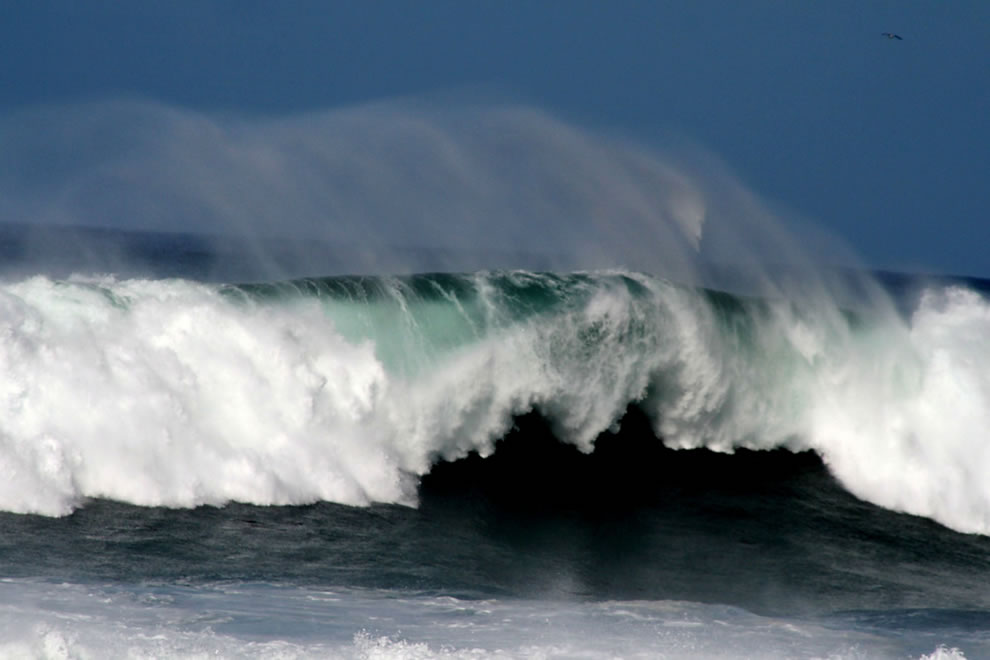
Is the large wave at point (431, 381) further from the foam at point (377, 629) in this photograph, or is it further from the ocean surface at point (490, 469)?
the foam at point (377, 629)

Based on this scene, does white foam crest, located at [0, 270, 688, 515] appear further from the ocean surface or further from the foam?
the foam

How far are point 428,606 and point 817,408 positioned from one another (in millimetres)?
9897

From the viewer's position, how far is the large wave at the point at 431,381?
42.9 ft

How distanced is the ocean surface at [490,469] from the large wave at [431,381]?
0.04 m

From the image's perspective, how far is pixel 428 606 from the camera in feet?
33.6

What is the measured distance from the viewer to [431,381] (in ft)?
51.3

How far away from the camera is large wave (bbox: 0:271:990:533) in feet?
42.9

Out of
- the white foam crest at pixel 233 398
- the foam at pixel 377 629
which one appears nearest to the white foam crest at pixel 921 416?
the white foam crest at pixel 233 398

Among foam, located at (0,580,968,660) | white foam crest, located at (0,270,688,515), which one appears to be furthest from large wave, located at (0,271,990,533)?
foam, located at (0,580,968,660)

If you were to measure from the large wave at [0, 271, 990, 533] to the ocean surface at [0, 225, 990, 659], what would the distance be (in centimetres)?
4

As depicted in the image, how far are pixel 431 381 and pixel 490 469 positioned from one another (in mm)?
1327

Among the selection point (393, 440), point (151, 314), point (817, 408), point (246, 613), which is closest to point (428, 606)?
point (246, 613)

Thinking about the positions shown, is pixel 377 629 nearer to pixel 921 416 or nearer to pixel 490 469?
pixel 490 469

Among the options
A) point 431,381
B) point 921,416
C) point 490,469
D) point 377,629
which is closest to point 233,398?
point 431,381
